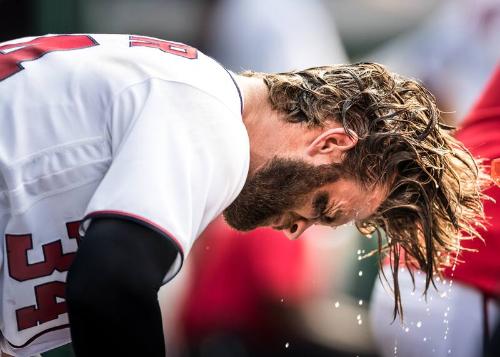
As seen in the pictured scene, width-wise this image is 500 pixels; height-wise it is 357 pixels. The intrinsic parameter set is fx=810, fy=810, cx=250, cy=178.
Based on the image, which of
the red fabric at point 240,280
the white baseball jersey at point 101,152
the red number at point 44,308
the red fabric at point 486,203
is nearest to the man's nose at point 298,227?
the white baseball jersey at point 101,152

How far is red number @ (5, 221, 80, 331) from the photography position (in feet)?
4.13

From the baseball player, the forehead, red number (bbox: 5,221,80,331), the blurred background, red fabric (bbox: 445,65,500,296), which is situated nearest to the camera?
the baseball player

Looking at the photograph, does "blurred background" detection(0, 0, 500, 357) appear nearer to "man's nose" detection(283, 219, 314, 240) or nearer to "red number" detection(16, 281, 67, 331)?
"man's nose" detection(283, 219, 314, 240)

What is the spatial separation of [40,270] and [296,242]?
1.32 m

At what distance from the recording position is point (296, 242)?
2.51m

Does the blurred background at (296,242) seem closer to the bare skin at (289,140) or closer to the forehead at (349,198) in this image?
the forehead at (349,198)

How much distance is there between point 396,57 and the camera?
2.48 m

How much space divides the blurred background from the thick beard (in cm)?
92

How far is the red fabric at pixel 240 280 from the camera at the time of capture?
2.48 meters

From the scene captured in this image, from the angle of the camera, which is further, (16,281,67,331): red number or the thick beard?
the thick beard

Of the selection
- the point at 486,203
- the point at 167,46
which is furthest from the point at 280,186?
the point at 486,203

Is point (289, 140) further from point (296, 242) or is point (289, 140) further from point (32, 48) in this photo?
point (296, 242)

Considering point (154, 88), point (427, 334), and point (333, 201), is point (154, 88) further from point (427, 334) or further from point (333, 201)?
point (427, 334)

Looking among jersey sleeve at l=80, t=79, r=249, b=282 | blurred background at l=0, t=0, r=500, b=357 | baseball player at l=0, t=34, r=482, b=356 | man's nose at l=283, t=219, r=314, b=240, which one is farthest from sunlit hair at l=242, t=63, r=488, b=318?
blurred background at l=0, t=0, r=500, b=357
